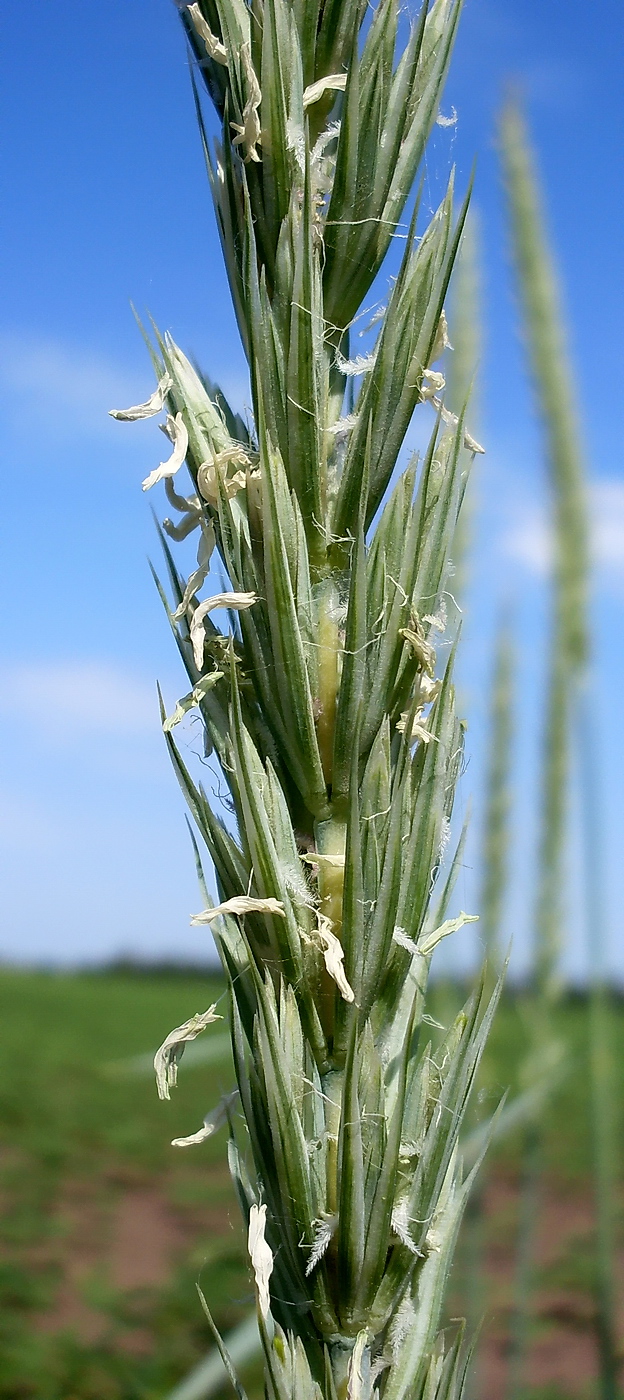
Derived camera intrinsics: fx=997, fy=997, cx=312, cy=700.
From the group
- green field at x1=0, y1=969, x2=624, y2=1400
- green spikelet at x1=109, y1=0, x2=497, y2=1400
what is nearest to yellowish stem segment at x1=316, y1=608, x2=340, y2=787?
green spikelet at x1=109, y1=0, x2=497, y2=1400

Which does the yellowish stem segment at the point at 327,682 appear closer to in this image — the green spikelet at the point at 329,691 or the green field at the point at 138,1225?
the green spikelet at the point at 329,691

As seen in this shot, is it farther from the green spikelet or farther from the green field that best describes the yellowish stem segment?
the green field

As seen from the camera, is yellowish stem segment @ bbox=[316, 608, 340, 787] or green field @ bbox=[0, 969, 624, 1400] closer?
yellowish stem segment @ bbox=[316, 608, 340, 787]

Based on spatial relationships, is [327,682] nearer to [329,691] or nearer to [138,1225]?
[329,691]

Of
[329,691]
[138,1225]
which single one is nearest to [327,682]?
[329,691]

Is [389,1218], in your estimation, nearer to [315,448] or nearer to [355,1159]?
[355,1159]

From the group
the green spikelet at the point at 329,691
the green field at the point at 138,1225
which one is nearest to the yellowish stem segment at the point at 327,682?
the green spikelet at the point at 329,691
